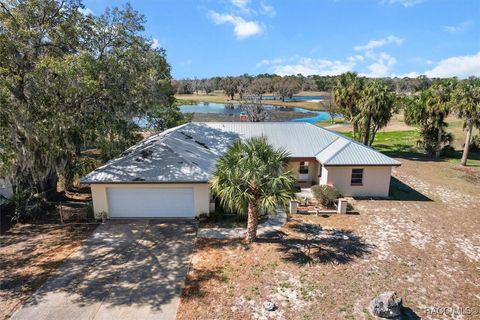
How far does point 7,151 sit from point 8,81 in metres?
3.23

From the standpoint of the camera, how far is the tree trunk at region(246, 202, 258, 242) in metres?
13.8

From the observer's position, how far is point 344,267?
41.4 ft

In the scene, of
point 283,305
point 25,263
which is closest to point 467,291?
point 283,305

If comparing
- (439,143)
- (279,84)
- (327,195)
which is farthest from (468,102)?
(279,84)

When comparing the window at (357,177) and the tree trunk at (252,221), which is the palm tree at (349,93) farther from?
the tree trunk at (252,221)

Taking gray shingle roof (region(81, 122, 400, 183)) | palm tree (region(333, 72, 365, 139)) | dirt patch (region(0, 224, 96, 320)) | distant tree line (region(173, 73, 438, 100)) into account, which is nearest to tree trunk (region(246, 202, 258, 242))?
gray shingle roof (region(81, 122, 400, 183))

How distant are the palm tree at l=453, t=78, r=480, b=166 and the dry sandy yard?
39.4 feet

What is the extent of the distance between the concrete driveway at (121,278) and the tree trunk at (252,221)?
8.89 feet

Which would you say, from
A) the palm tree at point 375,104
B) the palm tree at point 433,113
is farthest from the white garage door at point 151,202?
the palm tree at point 433,113

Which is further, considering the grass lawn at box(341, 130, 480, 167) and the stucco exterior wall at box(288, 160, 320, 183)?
the grass lawn at box(341, 130, 480, 167)

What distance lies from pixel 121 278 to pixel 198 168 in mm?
6954

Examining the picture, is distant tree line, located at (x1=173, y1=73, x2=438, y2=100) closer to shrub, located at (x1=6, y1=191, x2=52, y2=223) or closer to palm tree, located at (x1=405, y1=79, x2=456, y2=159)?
palm tree, located at (x1=405, y1=79, x2=456, y2=159)

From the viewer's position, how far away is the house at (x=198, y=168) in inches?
648

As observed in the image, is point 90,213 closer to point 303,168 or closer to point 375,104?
point 303,168
